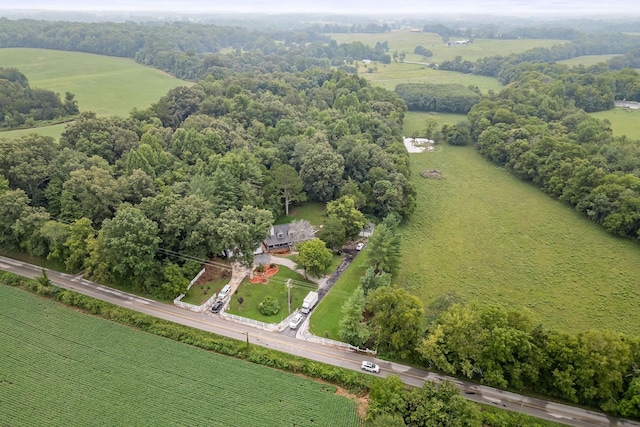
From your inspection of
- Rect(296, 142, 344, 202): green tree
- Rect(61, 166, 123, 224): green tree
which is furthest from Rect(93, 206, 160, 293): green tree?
Rect(296, 142, 344, 202): green tree

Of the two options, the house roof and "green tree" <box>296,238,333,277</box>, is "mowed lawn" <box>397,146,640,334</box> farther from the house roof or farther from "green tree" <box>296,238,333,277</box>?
the house roof

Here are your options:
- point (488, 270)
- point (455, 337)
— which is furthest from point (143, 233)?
point (488, 270)

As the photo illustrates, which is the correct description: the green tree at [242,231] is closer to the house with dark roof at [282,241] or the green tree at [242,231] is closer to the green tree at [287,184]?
the house with dark roof at [282,241]

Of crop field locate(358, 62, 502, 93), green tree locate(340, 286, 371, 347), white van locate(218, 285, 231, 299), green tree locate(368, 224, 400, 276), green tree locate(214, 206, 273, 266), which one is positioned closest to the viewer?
green tree locate(340, 286, 371, 347)

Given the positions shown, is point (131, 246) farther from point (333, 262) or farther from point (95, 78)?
point (95, 78)

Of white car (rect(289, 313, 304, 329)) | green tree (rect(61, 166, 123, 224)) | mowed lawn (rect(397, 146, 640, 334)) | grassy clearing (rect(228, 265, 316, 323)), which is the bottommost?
mowed lawn (rect(397, 146, 640, 334))

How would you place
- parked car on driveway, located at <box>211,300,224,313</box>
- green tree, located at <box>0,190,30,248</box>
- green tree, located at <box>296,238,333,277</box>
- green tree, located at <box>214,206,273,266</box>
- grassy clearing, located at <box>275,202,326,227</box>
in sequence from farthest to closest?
grassy clearing, located at <box>275,202,326,227</box>
green tree, located at <box>0,190,30,248</box>
green tree, located at <box>296,238,333,277</box>
green tree, located at <box>214,206,273,266</box>
parked car on driveway, located at <box>211,300,224,313</box>
